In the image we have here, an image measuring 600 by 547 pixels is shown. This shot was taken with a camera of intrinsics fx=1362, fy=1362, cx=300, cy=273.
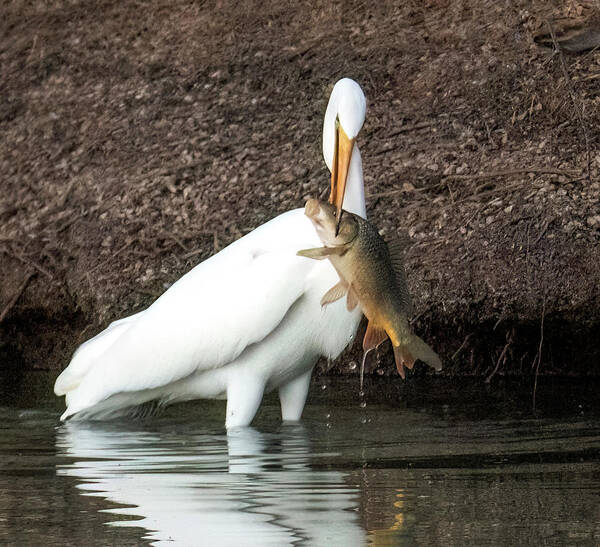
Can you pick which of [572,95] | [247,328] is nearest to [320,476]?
[247,328]

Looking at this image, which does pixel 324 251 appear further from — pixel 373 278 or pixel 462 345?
pixel 462 345

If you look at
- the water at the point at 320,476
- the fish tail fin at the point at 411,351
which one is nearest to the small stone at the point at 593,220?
the water at the point at 320,476

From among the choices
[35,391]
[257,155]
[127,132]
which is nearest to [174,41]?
[127,132]

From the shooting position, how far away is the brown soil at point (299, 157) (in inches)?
341

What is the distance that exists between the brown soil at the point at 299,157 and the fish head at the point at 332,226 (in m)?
3.47

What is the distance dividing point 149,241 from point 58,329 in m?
0.94

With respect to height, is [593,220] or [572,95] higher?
[572,95]

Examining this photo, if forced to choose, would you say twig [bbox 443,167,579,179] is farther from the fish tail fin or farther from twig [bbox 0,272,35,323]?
the fish tail fin

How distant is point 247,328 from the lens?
642 cm

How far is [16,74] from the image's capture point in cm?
1266

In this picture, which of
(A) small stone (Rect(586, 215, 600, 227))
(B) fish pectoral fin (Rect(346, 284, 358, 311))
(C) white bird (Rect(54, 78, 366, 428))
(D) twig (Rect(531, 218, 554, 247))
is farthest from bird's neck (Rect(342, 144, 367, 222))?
(A) small stone (Rect(586, 215, 600, 227))

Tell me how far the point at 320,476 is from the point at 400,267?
0.91 meters

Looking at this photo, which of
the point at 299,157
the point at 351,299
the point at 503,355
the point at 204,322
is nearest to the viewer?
the point at 351,299

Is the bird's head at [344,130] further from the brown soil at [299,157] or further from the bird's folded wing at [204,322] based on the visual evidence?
the brown soil at [299,157]
